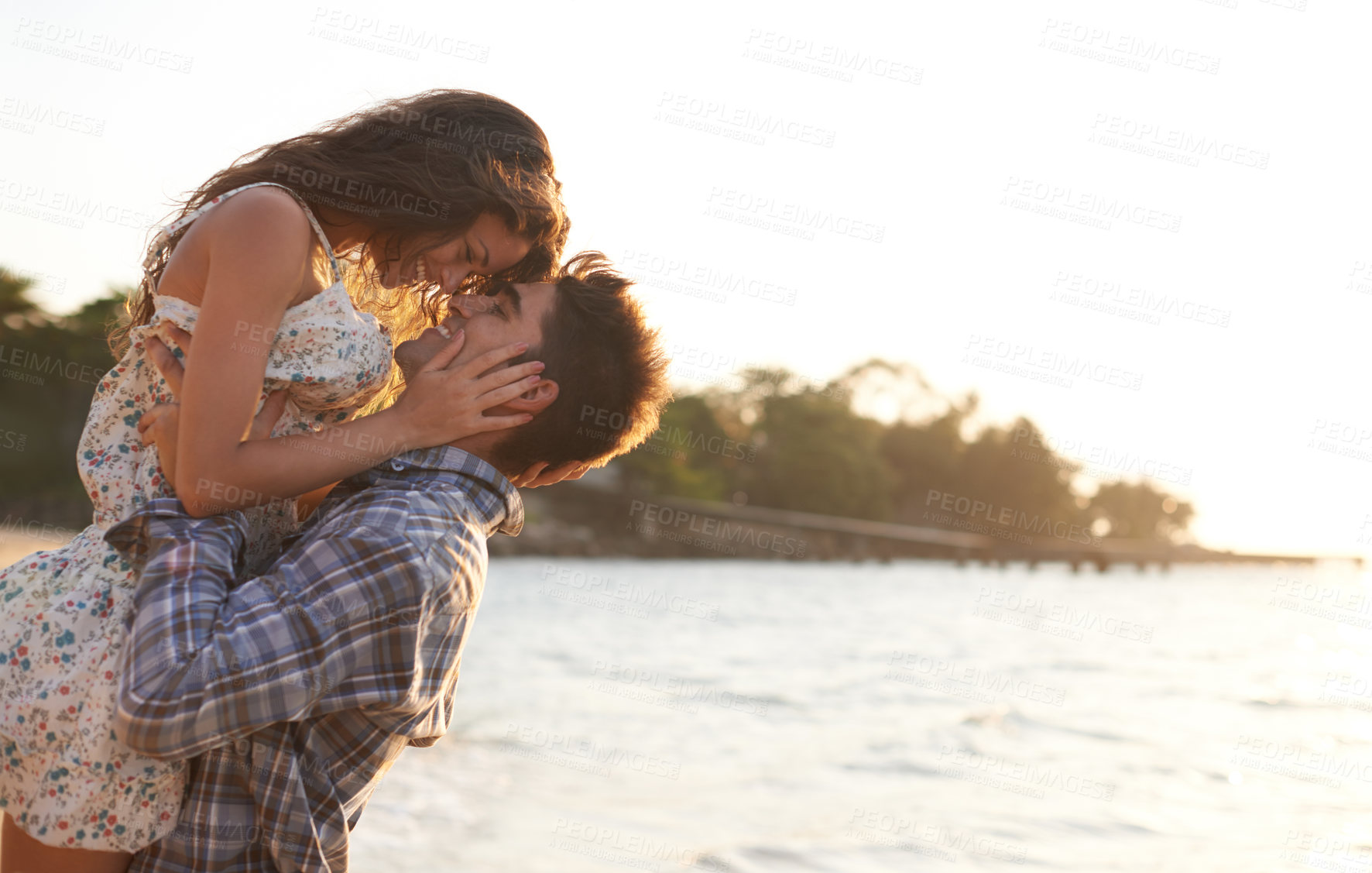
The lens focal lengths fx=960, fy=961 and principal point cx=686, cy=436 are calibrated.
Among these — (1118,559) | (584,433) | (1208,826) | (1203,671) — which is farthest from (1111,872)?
(1118,559)

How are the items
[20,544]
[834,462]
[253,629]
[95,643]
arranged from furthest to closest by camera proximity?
1. [834,462]
2. [20,544]
3. [95,643]
4. [253,629]

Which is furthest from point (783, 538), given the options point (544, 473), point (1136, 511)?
point (544, 473)

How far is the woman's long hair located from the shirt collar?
21.2 inches

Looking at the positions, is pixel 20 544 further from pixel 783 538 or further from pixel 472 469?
pixel 783 538

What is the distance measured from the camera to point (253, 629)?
5.44 ft

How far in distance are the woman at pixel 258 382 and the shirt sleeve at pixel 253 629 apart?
138 millimetres

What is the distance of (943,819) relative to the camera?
Answer: 9719 mm

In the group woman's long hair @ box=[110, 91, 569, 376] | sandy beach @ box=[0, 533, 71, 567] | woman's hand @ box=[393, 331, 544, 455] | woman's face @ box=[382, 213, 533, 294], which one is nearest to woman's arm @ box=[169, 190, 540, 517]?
woman's hand @ box=[393, 331, 544, 455]

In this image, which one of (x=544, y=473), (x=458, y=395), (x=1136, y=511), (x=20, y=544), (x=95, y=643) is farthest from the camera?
(x=1136, y=511)

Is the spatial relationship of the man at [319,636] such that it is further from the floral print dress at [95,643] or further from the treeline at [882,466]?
the treeline at [882,466]

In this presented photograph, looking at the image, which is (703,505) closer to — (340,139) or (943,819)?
(943,819)

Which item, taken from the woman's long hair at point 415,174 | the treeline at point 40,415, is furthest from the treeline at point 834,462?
the woman's long hair at point 415,174

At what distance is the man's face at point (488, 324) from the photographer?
85.4 inches

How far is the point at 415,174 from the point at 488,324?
388 mm
